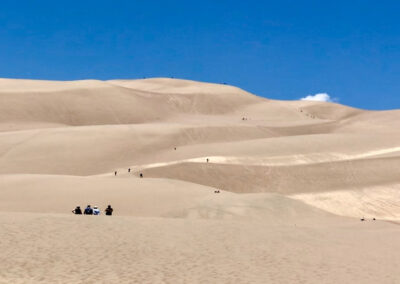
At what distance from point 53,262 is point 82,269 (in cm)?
86

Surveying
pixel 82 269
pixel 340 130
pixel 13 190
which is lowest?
pixel 82 269

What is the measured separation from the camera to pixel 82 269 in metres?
12.1

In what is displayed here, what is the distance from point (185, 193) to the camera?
29031mm

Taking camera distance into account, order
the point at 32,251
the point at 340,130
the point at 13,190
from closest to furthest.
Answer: the point at 32,251 → the point at 13,190 → the point at 340,130

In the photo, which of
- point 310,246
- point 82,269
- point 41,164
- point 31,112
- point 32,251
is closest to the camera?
point 82,269

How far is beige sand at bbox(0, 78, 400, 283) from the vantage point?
13477mm

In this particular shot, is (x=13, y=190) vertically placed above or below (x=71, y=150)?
below

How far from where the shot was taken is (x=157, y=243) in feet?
51.6

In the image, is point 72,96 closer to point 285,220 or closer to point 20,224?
point 285,220

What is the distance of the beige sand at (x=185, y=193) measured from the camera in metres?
13.5

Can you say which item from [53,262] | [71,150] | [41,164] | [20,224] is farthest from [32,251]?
[71,150]

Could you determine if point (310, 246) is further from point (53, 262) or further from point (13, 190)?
point (13, 190)

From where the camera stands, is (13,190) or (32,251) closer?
(32,251)

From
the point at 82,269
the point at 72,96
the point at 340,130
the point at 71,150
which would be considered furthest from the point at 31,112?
the point at 82,269
